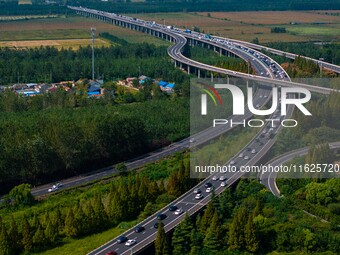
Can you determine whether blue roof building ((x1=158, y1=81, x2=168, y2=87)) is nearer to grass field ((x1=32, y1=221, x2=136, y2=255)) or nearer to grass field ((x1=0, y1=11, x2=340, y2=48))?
grass field ((x1=0, y1=11, x2=340, y2=48))

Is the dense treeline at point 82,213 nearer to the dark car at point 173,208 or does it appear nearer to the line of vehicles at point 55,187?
the dark car at point 173,208

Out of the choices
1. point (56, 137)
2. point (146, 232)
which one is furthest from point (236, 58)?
point (146, 232)

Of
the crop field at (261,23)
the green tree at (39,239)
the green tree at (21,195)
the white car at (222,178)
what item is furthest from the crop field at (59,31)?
the green tree at (39,239)

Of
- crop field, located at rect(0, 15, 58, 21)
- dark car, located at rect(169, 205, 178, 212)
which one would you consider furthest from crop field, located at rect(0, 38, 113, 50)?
dark car, located at rect(169, 205, 178, 212)

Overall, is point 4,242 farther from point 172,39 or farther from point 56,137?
point 172,39

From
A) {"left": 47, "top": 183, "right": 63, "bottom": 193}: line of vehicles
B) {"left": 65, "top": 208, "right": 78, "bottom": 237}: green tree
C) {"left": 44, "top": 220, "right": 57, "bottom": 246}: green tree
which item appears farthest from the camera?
{"left": 47, "top": 183, "right": 63, "bottom": 193}: line of vehicles
